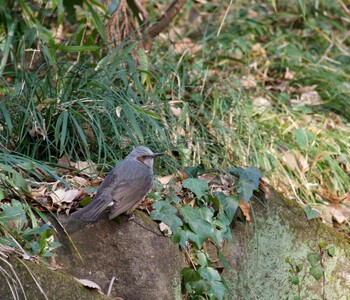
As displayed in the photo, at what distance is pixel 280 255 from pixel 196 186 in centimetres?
73

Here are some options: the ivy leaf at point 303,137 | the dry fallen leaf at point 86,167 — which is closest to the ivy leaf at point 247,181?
the dry fallen leaf at point 86,167

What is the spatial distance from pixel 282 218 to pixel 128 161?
1.08 meters

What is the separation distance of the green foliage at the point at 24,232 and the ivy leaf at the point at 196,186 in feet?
2.87

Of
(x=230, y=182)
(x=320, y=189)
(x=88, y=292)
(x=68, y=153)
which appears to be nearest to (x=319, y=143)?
(x=320, y=189)

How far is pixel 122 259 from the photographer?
3883mm

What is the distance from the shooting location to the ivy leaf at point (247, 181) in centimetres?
434

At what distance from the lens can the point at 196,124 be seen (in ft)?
17.7

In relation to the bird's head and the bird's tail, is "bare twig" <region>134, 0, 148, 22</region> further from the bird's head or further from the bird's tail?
the bird's tail

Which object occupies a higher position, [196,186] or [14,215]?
[14,215]

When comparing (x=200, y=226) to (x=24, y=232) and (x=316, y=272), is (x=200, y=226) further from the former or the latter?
(x=24, y=232)

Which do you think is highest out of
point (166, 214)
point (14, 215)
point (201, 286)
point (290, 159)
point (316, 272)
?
point (14, 215)

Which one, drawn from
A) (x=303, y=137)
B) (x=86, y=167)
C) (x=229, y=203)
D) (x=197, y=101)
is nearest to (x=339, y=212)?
(x=303, y=137)

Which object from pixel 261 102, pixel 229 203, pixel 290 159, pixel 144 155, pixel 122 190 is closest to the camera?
pixel 122 190

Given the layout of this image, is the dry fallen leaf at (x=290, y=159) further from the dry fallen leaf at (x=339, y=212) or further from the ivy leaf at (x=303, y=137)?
the dry fallen leaf at (x=339, y=212)
